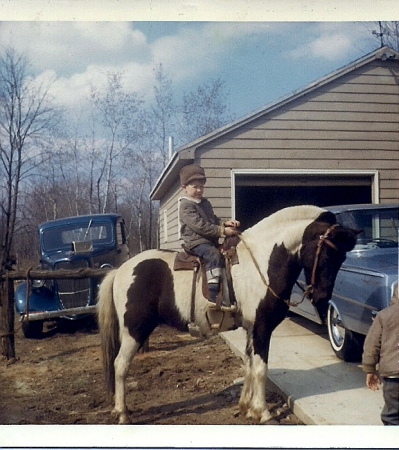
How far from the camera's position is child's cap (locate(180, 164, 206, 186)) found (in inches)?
144

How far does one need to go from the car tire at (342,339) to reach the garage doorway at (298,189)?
102cm

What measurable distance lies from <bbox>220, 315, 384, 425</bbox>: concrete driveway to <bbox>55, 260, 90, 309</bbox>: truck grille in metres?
1.34

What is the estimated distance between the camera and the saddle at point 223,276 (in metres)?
3.65

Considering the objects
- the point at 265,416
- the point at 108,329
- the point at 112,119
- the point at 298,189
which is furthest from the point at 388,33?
the point at 108,329

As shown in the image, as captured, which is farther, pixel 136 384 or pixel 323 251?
pixel 136 384

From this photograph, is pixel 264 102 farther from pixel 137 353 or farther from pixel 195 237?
pixel 137 353

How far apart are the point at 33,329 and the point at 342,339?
290 cm

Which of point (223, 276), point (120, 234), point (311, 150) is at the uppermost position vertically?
point (311, 150)

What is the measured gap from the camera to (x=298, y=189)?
13.6 ft

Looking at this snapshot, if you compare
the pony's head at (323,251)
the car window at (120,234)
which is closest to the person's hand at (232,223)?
the pony's head at (323,251)

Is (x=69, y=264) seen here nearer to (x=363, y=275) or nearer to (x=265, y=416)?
(x=265, y=416)

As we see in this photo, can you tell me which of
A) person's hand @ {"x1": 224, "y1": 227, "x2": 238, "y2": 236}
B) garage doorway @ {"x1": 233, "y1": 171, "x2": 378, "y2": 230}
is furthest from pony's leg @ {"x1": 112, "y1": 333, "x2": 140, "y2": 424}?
garage doorway @ {"x1": 233, "y1": 171, "x2": 378, "y2": 230}

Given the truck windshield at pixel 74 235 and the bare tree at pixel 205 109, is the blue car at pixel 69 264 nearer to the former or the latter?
the truck windshield at pixel 74 235

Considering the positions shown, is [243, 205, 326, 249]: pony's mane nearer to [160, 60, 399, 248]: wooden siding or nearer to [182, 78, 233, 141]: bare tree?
[160, 60, 399, 248]: wooden siding
